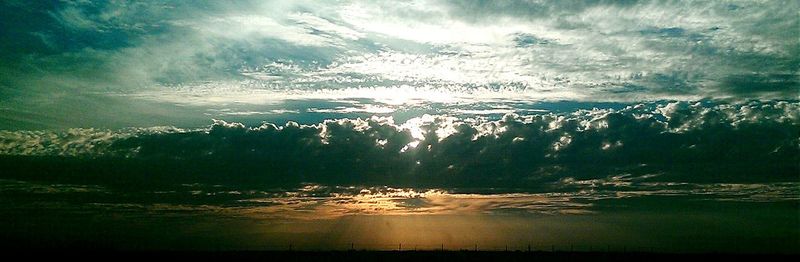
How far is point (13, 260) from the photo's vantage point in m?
147

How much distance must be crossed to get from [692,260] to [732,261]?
1034 centimetres

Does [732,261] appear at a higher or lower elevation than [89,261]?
lower

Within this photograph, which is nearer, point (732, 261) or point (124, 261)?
point (124, 261)

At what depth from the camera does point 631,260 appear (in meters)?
159

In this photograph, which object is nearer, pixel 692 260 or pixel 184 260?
pixel 184 260

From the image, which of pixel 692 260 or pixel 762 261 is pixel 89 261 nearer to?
pixel 692 260

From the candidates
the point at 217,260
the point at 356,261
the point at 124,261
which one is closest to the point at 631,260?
the point at 356,261

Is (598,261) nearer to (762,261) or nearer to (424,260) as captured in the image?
(424,260)

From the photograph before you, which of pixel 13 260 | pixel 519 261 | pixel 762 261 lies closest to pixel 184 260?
pixel 13 260

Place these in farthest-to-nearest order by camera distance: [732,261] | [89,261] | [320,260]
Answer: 1. [732,261]
2. [320,260]
3. [89,261]

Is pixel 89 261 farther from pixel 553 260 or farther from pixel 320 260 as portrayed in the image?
pixel 553 260

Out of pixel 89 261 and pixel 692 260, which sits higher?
pixel 89 261

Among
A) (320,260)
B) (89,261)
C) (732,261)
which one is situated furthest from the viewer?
(732,261)

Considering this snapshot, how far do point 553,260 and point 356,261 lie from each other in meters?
54.3
